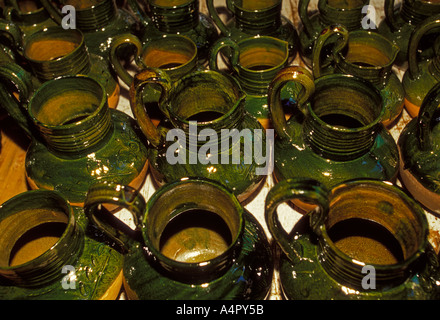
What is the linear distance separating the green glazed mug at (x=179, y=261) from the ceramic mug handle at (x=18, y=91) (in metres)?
0.47

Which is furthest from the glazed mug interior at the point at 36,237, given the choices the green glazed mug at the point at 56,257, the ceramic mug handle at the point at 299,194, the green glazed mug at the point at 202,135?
the ceramic mug handle at the point at 299,194

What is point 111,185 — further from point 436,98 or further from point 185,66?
point 436,98

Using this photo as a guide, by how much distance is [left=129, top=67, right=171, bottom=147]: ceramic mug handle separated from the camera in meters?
1.05

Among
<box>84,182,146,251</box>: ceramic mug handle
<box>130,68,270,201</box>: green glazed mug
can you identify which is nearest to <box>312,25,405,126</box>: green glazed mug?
<box>130,68,270,201</box>: green glazed mug

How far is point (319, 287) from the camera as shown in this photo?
91 cm

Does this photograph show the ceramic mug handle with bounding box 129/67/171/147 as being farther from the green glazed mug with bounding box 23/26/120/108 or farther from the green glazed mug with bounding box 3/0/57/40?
the green glazed mug with bounding box 3/0/57/40

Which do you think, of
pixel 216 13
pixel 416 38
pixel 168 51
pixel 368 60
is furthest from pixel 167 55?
pixel 416 38

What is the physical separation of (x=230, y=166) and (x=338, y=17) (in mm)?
840

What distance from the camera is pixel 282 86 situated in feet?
3.41

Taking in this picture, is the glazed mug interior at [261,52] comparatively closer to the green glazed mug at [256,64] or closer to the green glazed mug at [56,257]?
the green glazed mug at [256,64]

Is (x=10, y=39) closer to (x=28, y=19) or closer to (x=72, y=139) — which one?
(x=28, y=19)

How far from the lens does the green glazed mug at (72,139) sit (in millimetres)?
1163

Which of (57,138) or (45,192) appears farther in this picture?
(57,138)
